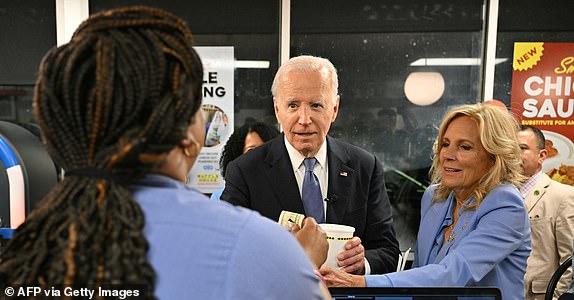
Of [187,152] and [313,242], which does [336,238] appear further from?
[187,152]

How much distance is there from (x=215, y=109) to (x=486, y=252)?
2604 millimetres

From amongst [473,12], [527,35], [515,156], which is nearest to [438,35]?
[473,12]

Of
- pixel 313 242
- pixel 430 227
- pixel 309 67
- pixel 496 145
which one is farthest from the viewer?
pixel 430 227

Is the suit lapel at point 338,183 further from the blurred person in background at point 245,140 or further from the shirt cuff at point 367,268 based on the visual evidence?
the blurred person in background at point 245,140

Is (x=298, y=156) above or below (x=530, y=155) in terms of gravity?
above

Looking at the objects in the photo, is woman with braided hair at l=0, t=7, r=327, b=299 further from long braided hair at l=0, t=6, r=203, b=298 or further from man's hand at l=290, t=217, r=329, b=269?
man's hand at l=290, t=217, r=329, b=269

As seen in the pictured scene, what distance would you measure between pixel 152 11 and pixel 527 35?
12.3 feet

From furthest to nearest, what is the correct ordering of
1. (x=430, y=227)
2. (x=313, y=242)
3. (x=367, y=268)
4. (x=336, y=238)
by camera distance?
1. (x=430, y=227)
2. (x=367, y=268)
3. (x=336, y=238)
4. (x=313, y=242)

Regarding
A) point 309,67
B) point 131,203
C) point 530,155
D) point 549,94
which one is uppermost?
point 309,67

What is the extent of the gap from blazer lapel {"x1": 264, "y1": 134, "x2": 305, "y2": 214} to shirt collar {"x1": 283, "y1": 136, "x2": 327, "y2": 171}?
0.06 feet

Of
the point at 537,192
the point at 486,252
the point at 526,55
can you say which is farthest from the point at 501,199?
the point at 526,55

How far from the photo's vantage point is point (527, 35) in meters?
3.64

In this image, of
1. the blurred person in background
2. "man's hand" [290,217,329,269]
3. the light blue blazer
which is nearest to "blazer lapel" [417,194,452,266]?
the light blue blazer

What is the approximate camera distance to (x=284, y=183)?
1614 mm
